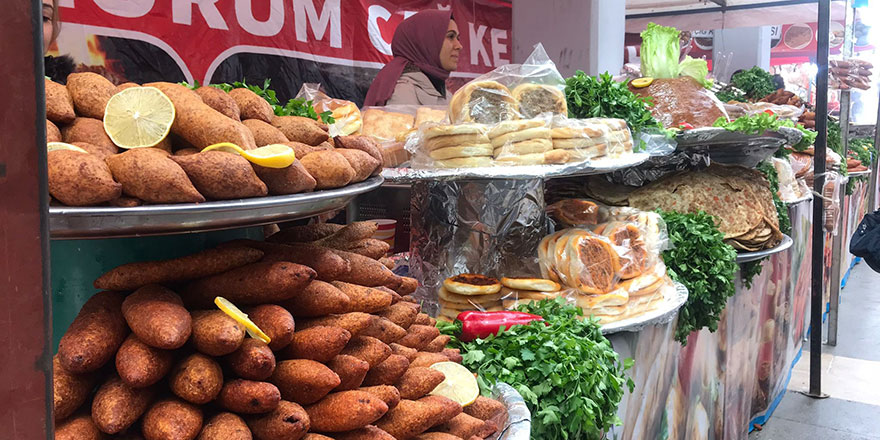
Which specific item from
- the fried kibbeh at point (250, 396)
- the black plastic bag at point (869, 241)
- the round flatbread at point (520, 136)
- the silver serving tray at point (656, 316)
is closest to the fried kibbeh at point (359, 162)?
the fried kibbeh at point (250, 396)

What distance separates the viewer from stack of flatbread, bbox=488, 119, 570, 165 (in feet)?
9.13

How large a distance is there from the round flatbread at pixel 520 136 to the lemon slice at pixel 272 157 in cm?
165

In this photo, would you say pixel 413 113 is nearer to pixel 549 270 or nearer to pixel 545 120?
pixel 545 120

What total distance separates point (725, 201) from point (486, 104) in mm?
2074

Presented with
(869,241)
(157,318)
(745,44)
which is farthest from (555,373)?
(745,44)

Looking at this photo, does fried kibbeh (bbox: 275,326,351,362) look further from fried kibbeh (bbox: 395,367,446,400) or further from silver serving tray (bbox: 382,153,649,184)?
silver serving tray (bbox: 382,153,649,184)

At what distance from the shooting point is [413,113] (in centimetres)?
420

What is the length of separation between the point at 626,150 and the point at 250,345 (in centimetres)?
249

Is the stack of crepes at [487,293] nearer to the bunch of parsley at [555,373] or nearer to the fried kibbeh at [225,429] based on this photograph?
the bunch of parsley at [555,373]

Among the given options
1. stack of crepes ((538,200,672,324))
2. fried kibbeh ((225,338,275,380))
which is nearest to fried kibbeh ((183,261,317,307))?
fried kibbeh ((225,338,275,380))

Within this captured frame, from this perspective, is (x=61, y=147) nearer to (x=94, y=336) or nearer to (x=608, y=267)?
(x=94, y=336)

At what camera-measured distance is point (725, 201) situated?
171 inches

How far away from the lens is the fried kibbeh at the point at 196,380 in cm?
117

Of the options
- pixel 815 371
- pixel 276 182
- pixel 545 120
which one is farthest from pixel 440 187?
pixel 815 371
